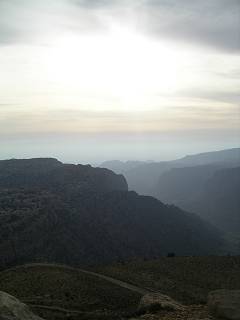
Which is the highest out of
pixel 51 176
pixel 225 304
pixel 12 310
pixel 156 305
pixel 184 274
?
pixel 51 176

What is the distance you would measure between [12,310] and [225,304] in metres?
7.64

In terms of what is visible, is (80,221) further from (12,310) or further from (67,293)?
(12,310)

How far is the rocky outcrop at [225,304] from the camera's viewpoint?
1659 cm

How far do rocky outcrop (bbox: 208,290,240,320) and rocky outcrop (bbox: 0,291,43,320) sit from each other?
6649mm

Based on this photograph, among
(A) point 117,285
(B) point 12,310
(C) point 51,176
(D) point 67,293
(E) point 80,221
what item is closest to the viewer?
(B) point 12,310

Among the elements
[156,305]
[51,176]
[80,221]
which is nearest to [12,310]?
[156,305]

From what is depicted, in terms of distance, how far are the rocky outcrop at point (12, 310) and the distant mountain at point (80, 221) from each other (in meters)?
69.0

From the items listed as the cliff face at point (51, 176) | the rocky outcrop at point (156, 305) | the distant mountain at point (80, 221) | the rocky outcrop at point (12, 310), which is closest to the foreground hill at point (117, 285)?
the rocky outcrop at point (156, 305)

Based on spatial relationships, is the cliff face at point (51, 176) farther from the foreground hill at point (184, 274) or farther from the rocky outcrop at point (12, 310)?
the rocky outcrop at point (12, 310)

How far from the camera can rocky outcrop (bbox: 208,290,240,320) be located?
54.4 feet

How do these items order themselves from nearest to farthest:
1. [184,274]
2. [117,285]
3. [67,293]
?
1. [67,293]
2. [117,285]
3. [184,274]

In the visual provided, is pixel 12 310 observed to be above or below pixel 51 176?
below

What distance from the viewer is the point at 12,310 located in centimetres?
1645

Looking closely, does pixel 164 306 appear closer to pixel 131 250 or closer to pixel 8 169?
pixel 131 250
